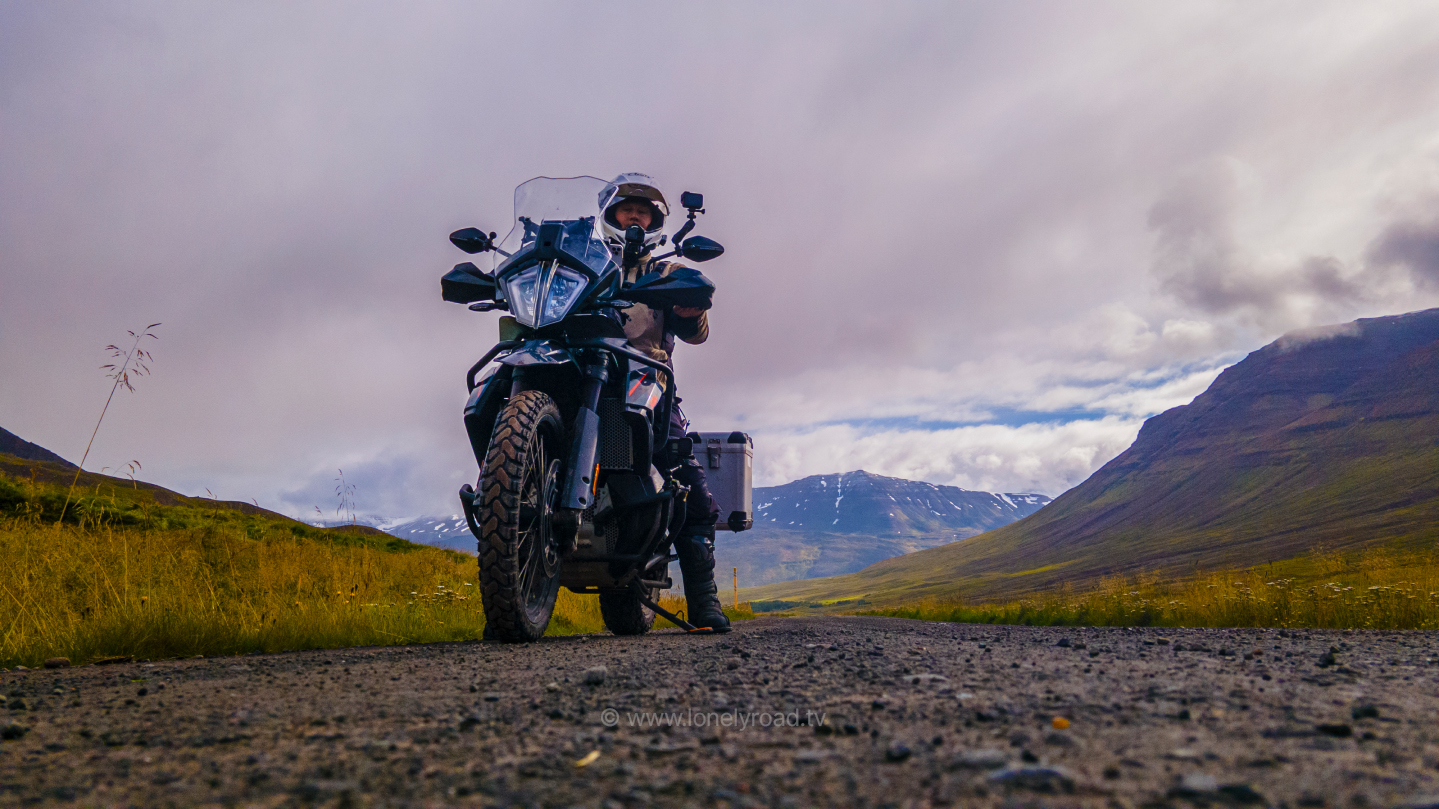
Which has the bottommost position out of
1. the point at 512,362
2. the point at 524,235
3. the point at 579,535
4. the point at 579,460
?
the point at 579,535

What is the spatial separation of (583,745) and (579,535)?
3.37 m

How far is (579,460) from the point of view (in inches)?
182

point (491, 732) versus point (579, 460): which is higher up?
point (579, 460)

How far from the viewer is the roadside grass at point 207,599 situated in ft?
13.4

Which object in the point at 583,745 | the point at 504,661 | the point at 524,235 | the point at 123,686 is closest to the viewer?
the point at 583,745

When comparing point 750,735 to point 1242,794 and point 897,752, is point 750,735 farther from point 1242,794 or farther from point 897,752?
point 1242,794

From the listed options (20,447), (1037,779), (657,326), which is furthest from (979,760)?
(20,447)

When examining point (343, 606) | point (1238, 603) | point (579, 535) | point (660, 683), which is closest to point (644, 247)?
point (579, 535)

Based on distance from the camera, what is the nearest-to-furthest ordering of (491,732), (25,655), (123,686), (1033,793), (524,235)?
(1033,793)
(491,732)
(123,686)
(25,655)
(524,235)

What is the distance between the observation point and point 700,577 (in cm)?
663

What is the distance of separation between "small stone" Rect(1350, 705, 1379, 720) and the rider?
4765 millimetres

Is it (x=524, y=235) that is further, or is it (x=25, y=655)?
(x=524, y=235)

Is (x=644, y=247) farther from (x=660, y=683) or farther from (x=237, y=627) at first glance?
(x=660, y=683)

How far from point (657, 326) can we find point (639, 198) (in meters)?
1.20
